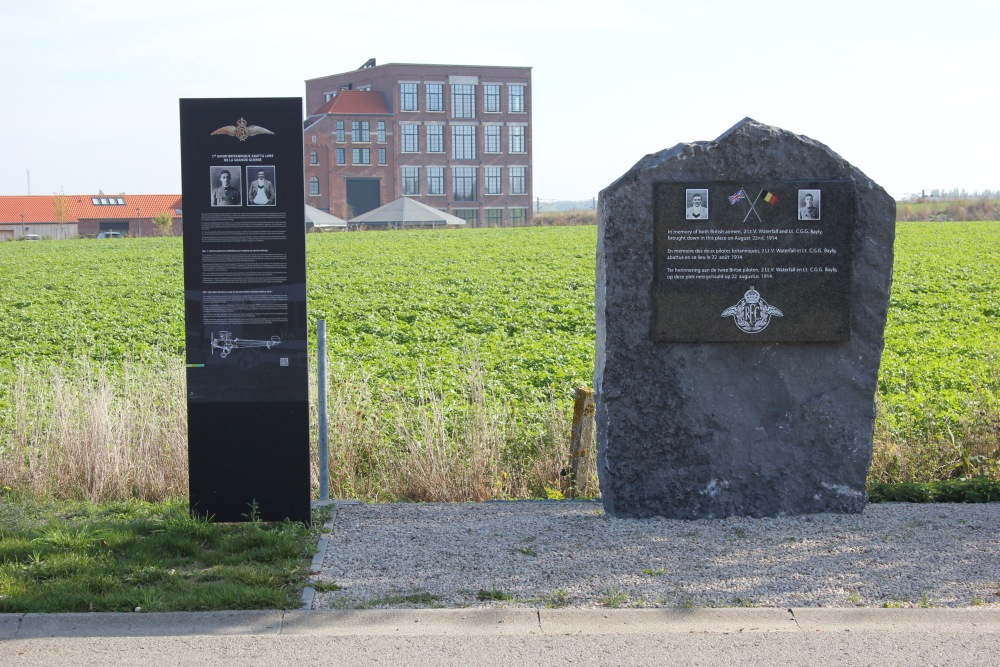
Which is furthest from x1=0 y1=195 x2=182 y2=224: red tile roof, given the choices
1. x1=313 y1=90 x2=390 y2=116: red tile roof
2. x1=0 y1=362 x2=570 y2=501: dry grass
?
x1=0 y1=362 x2=570 y2=501: dry grass

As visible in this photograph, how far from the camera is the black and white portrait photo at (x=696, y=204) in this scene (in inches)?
287

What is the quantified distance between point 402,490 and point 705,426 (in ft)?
8.52

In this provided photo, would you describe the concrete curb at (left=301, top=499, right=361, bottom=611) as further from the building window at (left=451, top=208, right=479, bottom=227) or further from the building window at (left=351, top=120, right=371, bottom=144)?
the building window at (left=451, top=208, right=479, bottom=227)

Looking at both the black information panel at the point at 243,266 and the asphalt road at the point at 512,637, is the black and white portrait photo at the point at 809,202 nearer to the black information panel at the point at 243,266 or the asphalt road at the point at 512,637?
the asphalt road at the point at 512,637

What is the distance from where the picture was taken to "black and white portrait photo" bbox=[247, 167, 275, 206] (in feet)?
22.7

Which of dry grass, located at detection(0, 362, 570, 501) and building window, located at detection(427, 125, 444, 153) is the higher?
building window, located at detection(427, 125, 444, 153)

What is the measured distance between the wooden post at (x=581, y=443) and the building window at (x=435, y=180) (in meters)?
95.2

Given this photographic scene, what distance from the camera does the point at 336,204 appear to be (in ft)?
321

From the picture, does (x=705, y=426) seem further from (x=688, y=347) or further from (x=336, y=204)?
(x=336, y=204)

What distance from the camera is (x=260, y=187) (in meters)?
6.94

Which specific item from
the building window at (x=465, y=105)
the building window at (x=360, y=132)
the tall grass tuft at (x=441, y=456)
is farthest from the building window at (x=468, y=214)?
the tall grass tuft at (x=441, y=456)

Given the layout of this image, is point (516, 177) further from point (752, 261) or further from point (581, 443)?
point (752, 261)

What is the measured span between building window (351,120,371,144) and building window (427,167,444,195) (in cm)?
686

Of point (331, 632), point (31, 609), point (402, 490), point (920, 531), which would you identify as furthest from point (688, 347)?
point (31, 609)
